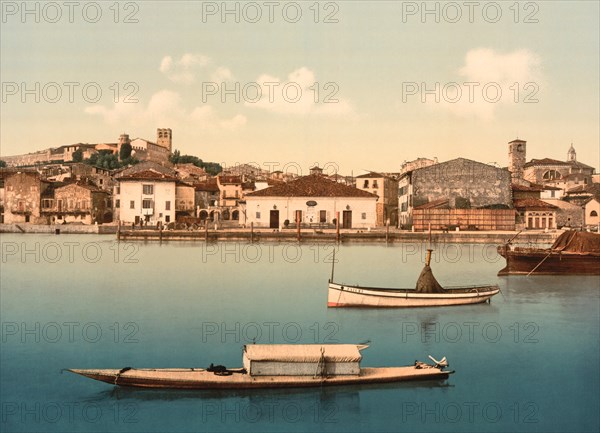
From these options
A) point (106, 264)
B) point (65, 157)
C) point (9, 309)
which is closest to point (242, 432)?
point (9, 309)

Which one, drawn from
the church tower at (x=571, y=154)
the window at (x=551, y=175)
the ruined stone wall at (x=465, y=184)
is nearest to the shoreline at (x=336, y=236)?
the ruined stone wall at (x=465, y=184)

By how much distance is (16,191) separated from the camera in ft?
252

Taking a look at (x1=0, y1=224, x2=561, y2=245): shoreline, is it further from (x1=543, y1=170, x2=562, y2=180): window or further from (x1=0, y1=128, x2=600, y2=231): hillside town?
(x1=543, y1=170, x2=562, y2=180): window

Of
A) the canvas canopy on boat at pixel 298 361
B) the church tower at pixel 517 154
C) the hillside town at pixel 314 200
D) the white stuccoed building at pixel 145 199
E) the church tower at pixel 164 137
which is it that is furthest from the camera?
the church tower at pixel 164 137

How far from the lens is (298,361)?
599 inches

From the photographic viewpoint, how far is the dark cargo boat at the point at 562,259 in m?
38.3

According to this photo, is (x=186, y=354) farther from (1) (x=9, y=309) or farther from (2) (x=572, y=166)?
(2) (x=572, y=166)

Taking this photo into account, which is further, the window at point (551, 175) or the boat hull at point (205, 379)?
the window at point (551, 175)

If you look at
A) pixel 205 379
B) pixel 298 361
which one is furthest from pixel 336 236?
pixel 205 379

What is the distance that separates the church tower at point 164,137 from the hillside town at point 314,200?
147 feet

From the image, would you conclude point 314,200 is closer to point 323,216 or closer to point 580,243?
point 323,216

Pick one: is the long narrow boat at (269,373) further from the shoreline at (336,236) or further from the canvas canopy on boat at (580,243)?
the shoreline at (336,236)

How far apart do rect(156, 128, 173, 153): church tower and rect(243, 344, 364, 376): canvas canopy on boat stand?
422 feet

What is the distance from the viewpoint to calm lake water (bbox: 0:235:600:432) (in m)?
14.4
